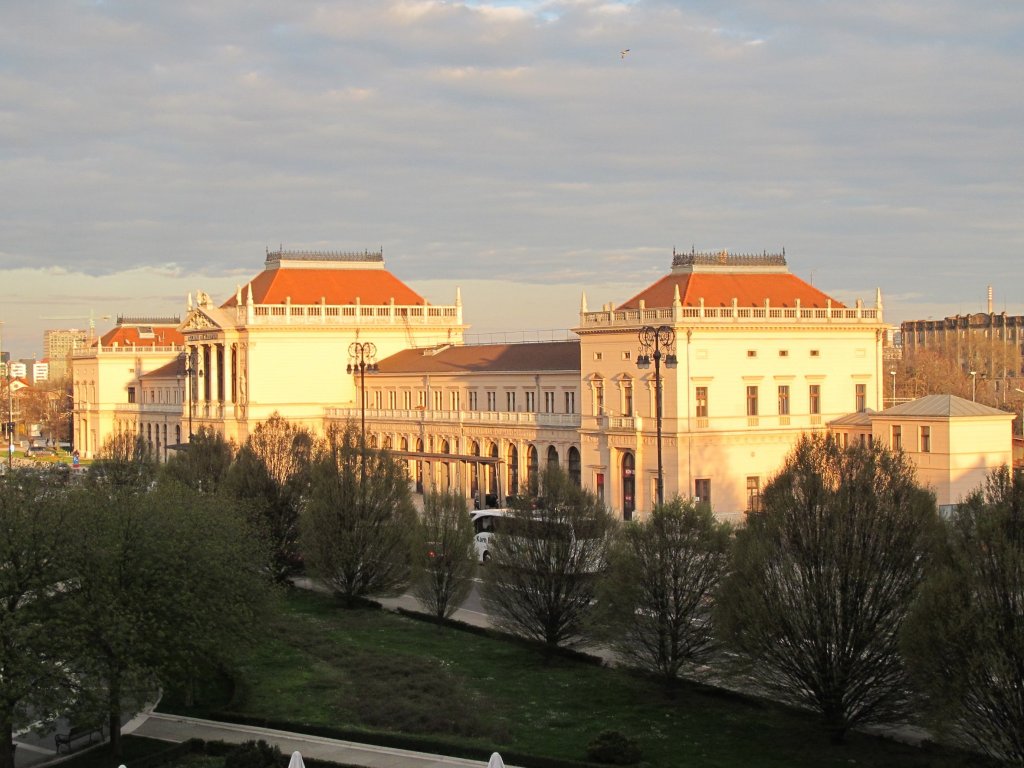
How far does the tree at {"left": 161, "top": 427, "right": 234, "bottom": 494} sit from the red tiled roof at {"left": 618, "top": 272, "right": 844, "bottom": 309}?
2232cm

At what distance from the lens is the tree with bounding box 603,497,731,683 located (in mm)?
35500

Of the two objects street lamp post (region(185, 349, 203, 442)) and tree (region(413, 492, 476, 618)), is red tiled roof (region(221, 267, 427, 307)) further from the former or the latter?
tree (region(413, 492, 476, 618))

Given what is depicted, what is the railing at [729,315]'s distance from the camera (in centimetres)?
7125

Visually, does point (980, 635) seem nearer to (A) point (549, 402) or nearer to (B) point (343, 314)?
(A) point (549, 402)

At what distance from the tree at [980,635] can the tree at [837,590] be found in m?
2.63

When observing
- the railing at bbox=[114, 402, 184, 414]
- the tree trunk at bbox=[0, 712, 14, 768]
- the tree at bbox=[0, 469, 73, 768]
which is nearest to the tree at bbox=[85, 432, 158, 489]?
the tree at bbox=[0, 469, 73, 768]

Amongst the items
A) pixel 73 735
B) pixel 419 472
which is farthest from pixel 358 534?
pixel 419 472

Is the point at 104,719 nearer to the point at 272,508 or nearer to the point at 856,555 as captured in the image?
the point at 856,555

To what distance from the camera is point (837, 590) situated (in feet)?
100

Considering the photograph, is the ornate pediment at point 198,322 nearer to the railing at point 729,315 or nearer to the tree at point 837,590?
the railing at point 729,315

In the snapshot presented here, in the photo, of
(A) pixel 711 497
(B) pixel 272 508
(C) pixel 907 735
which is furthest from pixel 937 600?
(A) pixel 711 497

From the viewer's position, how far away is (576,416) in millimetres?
78188

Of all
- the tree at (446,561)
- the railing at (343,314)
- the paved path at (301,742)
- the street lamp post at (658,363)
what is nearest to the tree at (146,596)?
the paved path at (301,742)

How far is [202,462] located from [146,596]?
32.1 metres
